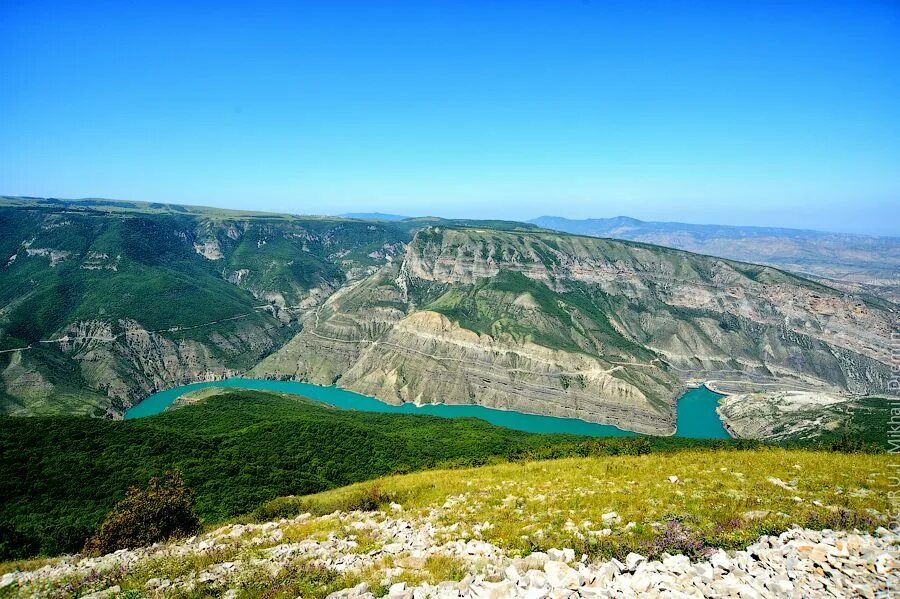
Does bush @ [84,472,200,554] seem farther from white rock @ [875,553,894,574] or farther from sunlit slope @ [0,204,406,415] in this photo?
sunlit slope @ [0,204,406,415]

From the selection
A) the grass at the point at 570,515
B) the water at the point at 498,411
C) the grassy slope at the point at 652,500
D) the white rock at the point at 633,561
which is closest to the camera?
the white rock at the point at 633,561

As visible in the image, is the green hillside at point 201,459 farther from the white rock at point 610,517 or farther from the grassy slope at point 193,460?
the white rock at point 610,517

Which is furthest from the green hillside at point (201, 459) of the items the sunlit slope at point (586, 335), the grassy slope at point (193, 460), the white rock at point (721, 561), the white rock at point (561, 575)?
the sunlit slope at point (586, 335)

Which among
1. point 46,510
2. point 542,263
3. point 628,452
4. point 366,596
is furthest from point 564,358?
point 366,596

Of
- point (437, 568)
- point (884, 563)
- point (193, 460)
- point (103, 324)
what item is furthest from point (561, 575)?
point (103, 324)

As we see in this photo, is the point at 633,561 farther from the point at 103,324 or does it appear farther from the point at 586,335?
the point at 103,324

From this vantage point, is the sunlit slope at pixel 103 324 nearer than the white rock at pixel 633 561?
No

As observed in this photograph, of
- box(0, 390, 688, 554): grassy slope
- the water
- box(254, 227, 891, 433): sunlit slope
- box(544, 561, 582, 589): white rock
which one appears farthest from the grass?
box(254, 227, 891, 433): sunlit slope

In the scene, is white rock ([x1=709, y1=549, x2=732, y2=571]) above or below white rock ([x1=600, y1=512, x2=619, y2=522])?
above
